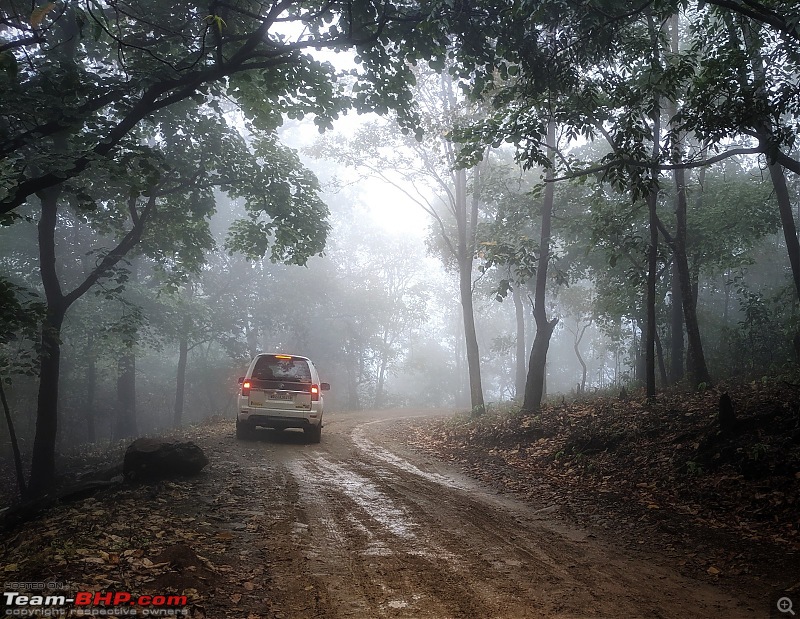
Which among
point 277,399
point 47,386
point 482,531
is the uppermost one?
point 47,386

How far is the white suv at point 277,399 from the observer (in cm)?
1267

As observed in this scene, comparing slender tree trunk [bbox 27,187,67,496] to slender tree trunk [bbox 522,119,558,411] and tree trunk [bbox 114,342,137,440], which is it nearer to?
slender tree trunk [bbox 522,119,558,411]

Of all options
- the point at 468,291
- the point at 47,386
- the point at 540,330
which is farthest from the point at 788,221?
the point at 47,386

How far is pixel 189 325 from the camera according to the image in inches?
1022

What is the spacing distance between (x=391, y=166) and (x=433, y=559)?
17.1 m

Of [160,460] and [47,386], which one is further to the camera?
[47,386]

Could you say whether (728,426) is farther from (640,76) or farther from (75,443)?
(75,443)

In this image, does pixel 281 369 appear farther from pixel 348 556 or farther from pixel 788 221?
pixel 788 221

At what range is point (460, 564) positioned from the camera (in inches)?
203

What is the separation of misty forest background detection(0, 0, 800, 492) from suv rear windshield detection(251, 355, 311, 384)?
3.35 metres

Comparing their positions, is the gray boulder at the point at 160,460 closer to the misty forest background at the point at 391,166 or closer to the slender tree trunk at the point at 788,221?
the misty forest background at the point at 391,166

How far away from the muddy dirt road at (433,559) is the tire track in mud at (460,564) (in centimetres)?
1

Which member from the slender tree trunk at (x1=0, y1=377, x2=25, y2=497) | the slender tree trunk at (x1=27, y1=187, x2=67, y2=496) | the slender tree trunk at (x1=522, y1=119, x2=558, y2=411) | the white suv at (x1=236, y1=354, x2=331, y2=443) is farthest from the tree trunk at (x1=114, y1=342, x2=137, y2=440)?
the slender tree trunk at (x1=522, y1=119, x2=558, y2=411)

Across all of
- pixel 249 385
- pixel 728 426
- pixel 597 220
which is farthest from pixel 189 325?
pixel 728 426
